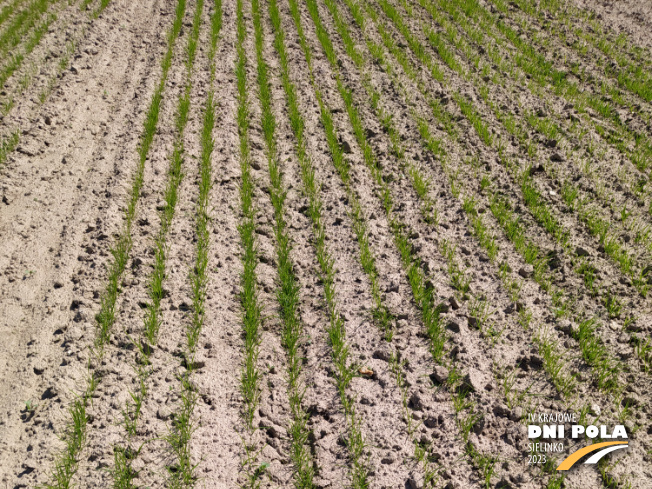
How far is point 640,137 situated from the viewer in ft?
19.4

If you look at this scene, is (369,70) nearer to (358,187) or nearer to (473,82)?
(473,82)

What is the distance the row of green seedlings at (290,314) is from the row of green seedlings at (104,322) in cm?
137

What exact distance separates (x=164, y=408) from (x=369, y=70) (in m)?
6.05

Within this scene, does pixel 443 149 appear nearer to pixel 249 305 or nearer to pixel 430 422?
pixel 249 305

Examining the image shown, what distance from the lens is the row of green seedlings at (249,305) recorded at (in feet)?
10.5

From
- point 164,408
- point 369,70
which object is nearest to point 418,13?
point 369,70

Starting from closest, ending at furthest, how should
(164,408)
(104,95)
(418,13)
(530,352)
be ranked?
1. (164,408)
2. (530,352)
3. (104,95)
4. (418,13)

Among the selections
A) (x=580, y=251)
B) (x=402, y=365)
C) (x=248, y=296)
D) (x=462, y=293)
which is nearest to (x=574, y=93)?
(x=580, y=251)

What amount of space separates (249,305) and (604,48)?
767 centimetres

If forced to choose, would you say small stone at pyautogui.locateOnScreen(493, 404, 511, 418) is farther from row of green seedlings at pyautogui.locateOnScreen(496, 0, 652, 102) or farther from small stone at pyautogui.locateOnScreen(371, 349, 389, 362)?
row of green seedlings at pyautogui.locateOnScreen(496, 0, 652, 102)

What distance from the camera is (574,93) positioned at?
6793mm

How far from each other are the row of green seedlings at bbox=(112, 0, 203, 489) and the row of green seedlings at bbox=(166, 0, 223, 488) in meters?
0.24

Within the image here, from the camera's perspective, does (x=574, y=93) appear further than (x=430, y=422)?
Yes

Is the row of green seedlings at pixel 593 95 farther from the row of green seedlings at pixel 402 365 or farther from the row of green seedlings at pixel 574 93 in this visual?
the row of green seedlings at pixel 402 365
